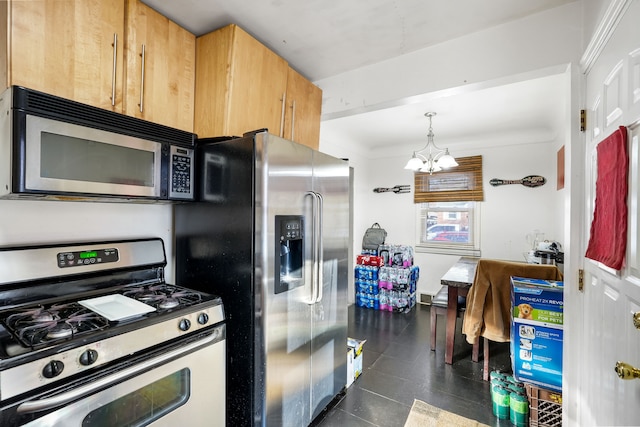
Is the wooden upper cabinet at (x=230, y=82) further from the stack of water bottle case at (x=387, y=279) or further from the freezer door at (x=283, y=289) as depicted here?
the stack of water bottle case at (x=387, y=279)

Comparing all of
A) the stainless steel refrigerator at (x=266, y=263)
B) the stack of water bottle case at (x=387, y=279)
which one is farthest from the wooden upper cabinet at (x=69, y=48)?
the stack of water bottle case at (x=387, y=279)

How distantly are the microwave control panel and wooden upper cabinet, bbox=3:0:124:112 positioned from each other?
0.31 m

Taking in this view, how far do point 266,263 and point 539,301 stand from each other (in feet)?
5.47

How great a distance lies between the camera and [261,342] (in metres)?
1.38

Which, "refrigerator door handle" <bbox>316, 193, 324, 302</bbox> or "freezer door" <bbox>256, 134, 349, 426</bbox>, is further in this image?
"refrigerator door handle" <bbox>316, 193, 324, 302</bbox>

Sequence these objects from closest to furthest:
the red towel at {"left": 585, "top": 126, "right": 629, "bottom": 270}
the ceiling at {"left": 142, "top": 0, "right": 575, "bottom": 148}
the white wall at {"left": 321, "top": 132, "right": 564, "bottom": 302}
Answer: the red towel at {"left": 585, "top": 126, "right": 629, "bottom": 270}
the ceiling at {"left": 142, "top": 0, "right": 575, "bottom": 148}
the white wall at {"left": 321, "top": 132, "right": 564, "bottom": 302}

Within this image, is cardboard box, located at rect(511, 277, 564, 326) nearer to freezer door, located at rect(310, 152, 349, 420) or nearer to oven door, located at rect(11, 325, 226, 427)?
freezer door, located at rect(310, 152, 349, 420)

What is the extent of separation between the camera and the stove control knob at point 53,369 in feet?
2.75

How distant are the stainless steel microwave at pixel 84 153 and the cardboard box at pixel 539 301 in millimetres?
2093

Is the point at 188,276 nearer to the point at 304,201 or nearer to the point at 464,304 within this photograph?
the point at 304,201

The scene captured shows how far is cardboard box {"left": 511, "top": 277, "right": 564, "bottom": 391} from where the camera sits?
169 centimetres

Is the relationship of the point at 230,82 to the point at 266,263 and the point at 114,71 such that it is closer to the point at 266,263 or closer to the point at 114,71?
the point at 114,71

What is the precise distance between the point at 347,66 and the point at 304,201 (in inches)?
43.5

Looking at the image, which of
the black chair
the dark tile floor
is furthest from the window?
the black chair
